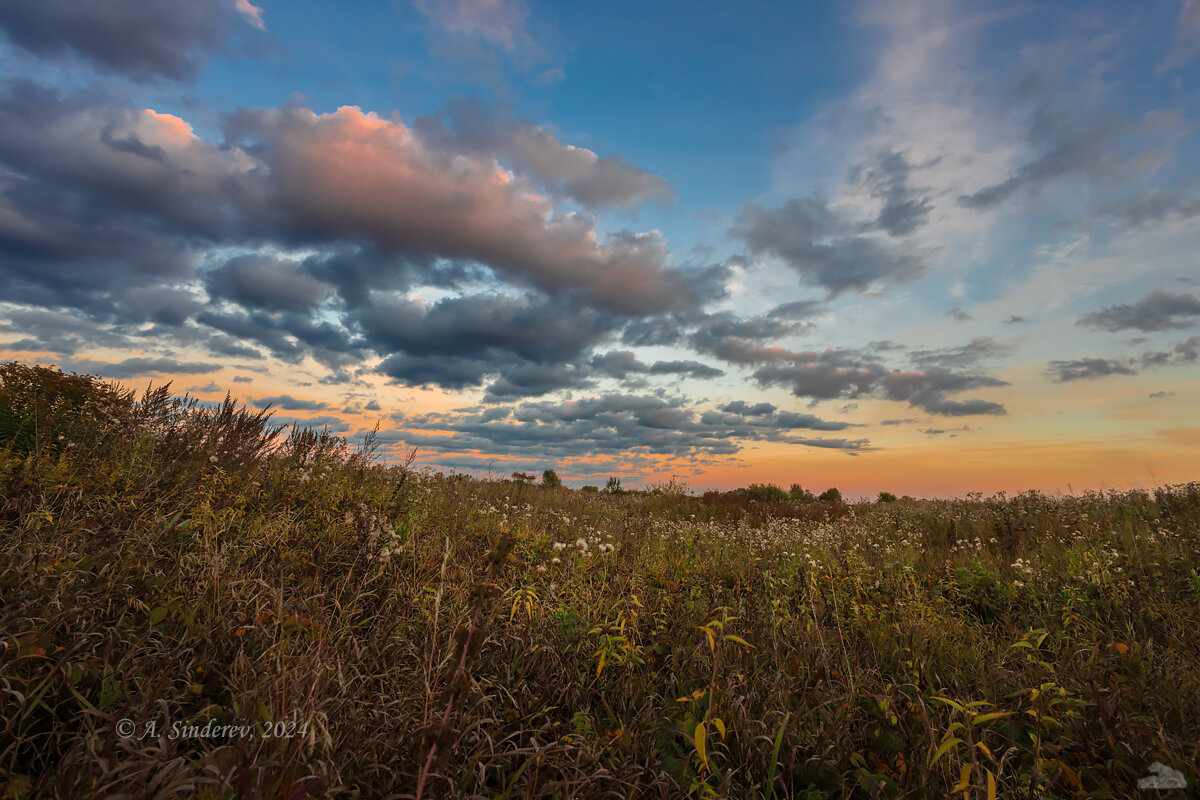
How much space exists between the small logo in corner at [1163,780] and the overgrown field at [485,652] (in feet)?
0.90

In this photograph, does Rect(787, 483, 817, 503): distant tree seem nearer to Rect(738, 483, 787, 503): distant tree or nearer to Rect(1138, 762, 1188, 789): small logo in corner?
Rect(738, 483, 787, 503): distant tree

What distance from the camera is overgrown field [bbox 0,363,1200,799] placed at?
7.63 ft

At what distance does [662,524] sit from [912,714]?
6.70 meters

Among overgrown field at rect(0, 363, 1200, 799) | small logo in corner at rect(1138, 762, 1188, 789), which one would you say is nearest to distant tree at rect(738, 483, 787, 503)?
→ overgrown field at rect(0, 363, 1200, 799)

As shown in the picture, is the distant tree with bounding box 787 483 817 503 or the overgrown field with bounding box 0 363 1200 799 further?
the distant tree with bounding box 787 483 817 503

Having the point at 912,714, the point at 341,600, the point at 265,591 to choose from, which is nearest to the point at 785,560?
the point at 912,714

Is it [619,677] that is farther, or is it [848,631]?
[848,631]

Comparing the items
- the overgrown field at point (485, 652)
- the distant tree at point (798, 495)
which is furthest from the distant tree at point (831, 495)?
the overgrown field at point (485, 652)

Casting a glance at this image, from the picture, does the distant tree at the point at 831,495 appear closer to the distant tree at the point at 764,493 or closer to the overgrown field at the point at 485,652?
the distant tree at the point at 764,493

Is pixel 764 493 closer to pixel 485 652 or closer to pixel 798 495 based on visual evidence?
pixel 798 495

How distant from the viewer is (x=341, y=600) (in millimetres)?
4164

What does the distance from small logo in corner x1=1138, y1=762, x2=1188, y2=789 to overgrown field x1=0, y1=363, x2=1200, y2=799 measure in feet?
0.90

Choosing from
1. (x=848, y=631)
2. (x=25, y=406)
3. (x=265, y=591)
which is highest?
(x=25, y=406)

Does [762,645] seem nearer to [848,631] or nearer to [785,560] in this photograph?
[848,631]
